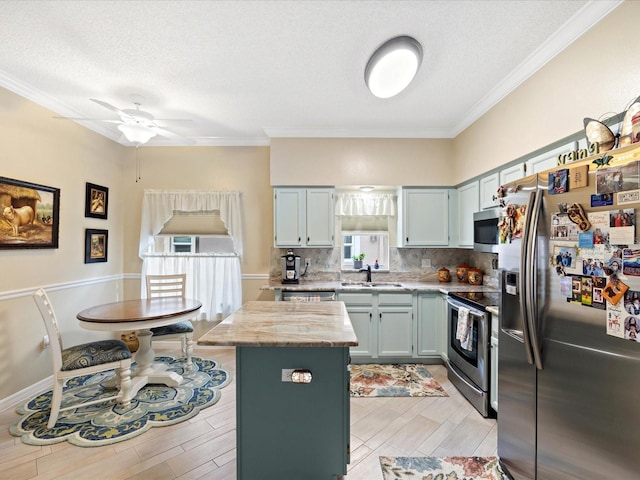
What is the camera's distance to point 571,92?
6.23 ft

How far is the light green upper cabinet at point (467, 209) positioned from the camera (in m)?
3.21

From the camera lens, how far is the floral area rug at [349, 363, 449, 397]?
9.15 ft

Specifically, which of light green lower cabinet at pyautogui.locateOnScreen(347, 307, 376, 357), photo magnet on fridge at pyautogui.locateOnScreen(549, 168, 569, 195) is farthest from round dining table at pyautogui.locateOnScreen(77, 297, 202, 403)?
photo magnet on fridge at pyautogui.locateOnScreen(549, 168, 569, 195)

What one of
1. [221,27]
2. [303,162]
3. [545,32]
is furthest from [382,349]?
[221,27]

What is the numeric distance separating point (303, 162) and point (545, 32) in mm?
2519

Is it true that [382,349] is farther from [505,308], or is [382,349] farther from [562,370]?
[562,370]

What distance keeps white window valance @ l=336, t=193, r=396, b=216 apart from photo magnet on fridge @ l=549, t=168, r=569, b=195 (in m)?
2.63

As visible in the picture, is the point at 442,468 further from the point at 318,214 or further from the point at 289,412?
the point at 318,214

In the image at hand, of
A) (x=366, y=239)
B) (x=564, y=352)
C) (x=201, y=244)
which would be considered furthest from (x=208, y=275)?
(x=564, y=352)

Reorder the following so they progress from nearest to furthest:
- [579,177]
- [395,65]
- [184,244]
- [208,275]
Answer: [579,177] < [395,65] < [208,275] < [184,244]

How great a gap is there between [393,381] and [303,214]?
217 cm

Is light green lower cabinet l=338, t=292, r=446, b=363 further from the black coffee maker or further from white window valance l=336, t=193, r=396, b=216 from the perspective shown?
white window valance l=336, t=193, r=396, b=216

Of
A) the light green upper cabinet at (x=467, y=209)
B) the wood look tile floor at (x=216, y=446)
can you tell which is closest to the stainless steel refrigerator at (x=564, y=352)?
the wood look tile floor at (x=216, y=446)

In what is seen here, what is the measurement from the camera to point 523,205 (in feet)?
5.41
